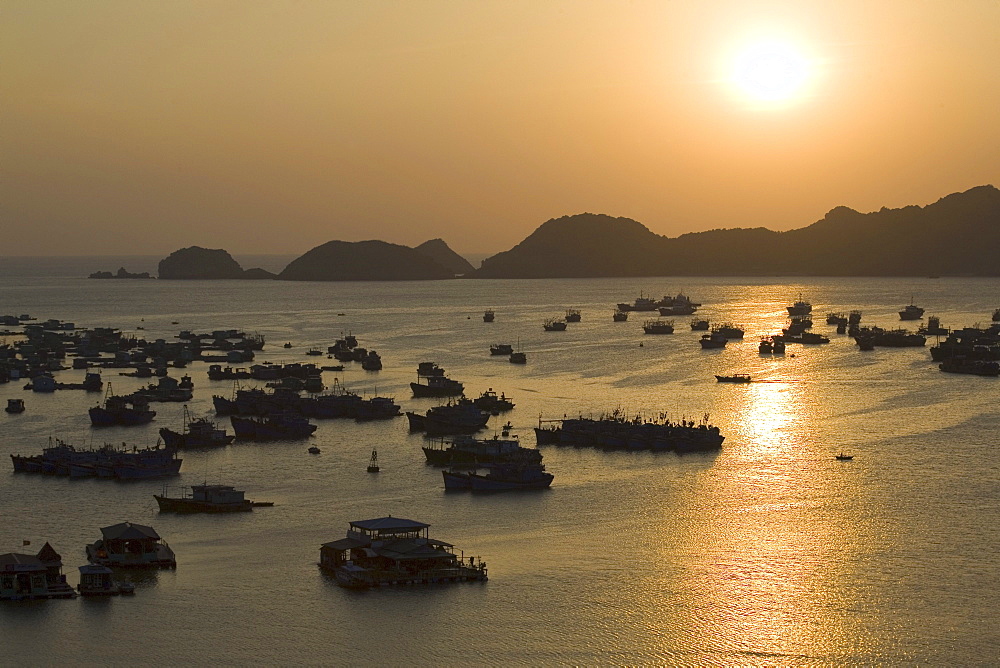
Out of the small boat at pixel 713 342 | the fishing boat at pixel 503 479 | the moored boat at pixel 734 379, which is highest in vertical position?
the small boat at pixel 713 342

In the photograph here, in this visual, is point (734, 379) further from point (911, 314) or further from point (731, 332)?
point (911, 314)

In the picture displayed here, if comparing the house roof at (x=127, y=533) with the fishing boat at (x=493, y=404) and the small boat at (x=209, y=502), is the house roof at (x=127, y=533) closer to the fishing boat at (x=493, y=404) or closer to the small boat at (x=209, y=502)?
the small boat at (x=209, y=502)

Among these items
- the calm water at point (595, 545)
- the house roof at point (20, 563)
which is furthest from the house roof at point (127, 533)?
the house roof at point (20, 563)

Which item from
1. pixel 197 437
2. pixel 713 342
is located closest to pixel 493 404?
pixel 197 437

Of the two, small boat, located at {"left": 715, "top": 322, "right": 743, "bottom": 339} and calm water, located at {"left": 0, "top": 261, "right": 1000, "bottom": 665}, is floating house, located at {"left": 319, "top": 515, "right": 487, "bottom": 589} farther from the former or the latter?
small boat, located at {"left": 715, "top": 322, "right": 743, "bottom": 339}

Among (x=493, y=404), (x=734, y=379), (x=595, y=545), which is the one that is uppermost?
(x=493, y=404)

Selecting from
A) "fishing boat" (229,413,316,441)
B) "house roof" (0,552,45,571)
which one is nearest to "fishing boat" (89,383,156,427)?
"fishing boat" (229,413,316,441)

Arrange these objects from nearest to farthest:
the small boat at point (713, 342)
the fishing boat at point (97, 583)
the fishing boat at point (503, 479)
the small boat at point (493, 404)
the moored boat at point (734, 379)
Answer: the fishing boat at point (97, 583) < the fishing boat at point (503, 479) < the small boat at point (493, 404) < the moored boat at point (734, 379) < the small boat at point (713, 342)

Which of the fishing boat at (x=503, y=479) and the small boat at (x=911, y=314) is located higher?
the small boat at (x=911, y=314)
